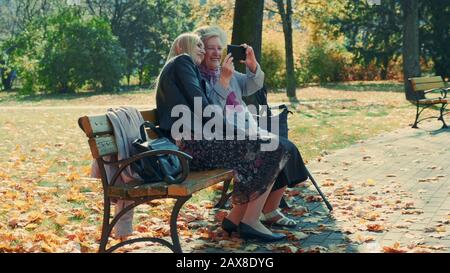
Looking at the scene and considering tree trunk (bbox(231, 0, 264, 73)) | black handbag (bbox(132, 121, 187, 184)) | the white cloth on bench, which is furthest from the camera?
tree trunk (bbox(231, 0, 264, 73))

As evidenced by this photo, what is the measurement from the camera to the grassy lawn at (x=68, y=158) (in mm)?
5418

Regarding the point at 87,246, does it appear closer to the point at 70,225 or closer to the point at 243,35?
the point at 70,225

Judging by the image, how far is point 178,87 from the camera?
16.1ft

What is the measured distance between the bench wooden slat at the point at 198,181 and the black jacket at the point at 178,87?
16.0 inches

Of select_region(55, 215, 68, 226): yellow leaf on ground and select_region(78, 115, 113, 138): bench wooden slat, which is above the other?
select_region(78, 115, 113, 138): bench wooden slat

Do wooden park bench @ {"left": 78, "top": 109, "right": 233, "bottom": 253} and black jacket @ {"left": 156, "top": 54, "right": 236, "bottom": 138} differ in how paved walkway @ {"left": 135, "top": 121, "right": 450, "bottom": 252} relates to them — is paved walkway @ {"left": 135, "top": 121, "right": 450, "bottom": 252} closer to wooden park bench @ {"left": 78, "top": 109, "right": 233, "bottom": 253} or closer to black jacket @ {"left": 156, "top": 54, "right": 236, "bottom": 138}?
wooden park bench @ {"left": 78, "top": 109, "right": 233, "bottom": 253}

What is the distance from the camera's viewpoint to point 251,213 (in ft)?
16.6

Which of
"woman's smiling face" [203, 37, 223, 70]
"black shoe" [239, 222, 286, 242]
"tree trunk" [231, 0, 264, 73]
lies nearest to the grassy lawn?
"black shoe" [239, 222, 286, 242]

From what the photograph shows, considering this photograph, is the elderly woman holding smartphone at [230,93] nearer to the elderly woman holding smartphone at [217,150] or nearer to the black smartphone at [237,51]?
the black smartphone at [237,51]

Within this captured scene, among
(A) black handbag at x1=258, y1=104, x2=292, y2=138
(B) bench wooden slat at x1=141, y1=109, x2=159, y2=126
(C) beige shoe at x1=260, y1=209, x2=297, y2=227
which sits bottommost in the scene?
(C) beige shoe at x1=260, y1=209, x2=297, y2=227

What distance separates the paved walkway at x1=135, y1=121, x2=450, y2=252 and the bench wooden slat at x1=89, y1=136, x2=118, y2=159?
3.16 feet

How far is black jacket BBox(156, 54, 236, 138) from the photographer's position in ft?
16.0

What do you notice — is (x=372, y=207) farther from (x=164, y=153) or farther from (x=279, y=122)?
(x=164, y=153)

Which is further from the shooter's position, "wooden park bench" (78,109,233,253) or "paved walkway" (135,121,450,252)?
"paved walkway" (135,121,450,252)
